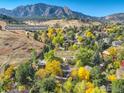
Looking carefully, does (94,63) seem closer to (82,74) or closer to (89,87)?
(82,74)

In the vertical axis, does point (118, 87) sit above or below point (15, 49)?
above

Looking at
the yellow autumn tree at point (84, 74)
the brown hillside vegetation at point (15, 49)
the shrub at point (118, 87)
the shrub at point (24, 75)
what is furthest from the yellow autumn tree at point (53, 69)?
the brown hillside vegetation at point (15, 49)

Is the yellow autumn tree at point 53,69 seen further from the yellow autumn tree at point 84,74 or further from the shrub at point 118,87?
the shrub at point 118,87

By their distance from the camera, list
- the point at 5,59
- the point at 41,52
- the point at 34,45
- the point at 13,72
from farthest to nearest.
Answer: the point at 34,45 < the point at 41,52 < the point at 5,59 < the point at 13,72

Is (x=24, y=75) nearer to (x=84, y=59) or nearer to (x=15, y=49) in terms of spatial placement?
(x=84, y=59)

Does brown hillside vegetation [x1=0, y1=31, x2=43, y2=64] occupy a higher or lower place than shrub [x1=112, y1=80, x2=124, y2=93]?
lower

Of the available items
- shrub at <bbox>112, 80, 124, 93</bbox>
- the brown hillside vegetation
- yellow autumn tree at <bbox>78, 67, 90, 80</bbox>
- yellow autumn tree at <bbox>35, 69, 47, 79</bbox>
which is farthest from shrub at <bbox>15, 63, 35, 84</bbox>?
the brown hillside vegetation

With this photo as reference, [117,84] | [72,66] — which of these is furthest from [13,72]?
[117,84]

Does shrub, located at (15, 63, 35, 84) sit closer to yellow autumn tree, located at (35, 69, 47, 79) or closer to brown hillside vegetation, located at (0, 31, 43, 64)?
yellow autumn tree, located at (35, 69, 47, 79)

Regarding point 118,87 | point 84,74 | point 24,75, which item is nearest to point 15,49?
point 24,75

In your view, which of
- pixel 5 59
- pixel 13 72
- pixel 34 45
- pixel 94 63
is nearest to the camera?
pixel 13 72

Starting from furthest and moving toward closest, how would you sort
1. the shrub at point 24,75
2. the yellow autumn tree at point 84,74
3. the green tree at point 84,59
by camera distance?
1. the green tree at point 84,59
2. the yellow autumn tree at point 84,74
3. the shrub at point 24,75
